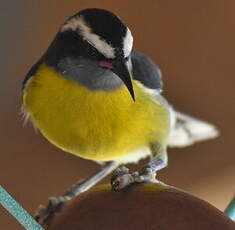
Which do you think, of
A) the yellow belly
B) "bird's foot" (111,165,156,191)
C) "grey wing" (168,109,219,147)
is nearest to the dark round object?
"bird's foot" (111,165,156,191)

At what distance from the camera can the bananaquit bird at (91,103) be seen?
107 centimetres

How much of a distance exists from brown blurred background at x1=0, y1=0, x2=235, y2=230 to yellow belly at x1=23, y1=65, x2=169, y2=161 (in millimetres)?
1156

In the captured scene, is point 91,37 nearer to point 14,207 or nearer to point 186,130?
point 14,207

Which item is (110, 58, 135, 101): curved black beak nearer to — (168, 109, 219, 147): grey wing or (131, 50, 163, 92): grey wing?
(131, 50, 163, 92): grey wing

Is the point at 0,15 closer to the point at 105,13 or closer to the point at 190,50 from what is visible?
the point at 190,50

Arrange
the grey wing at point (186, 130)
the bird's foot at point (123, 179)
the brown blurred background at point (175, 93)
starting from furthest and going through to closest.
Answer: the brown blurred background at point (175, 93) → the grey wing at point (186, 130) → the bird's foot at point (123, 179)

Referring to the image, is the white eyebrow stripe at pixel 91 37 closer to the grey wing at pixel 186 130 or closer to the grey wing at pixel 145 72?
the grey wing at pixel 145 72

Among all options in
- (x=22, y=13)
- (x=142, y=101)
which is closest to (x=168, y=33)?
(x=22, y=13)

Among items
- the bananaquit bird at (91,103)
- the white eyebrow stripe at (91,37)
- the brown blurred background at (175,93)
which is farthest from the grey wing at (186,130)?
the white eyebrow stripe at (91,37)

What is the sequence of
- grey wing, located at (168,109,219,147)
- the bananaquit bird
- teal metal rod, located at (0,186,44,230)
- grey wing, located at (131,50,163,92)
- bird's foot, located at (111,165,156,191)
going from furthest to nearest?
grey wing, located at (168,109,219,147)
grey wing, located at (131,50,163,92)
the bananaquit bird
bird's foot, located at (111,165,156,191)
teal metal rod, located at (0,186,44,230)

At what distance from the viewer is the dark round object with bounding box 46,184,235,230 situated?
776 mm

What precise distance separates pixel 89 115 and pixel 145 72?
19 cm

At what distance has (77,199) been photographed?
87 cm

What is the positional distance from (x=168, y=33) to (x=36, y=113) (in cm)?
131
